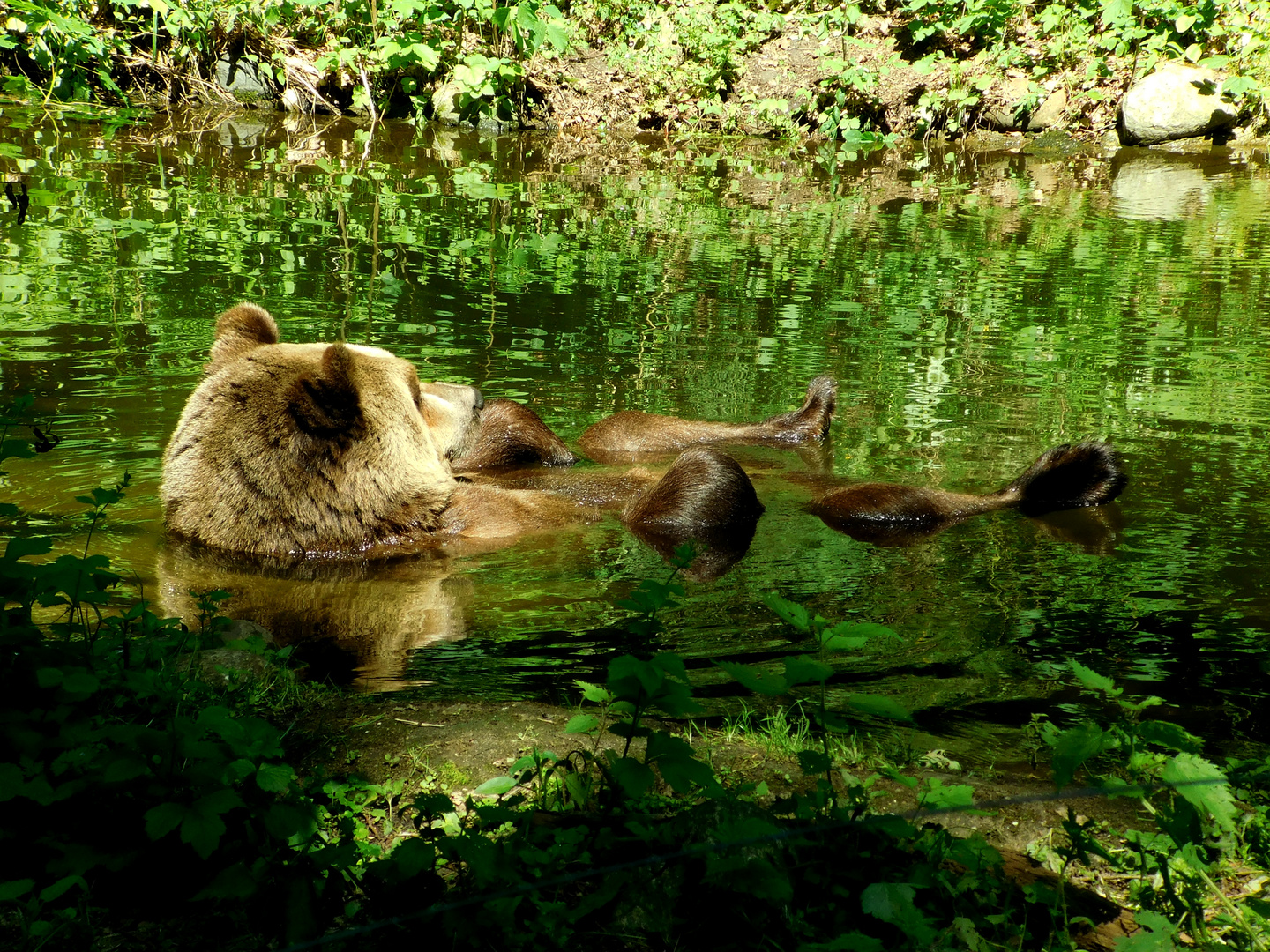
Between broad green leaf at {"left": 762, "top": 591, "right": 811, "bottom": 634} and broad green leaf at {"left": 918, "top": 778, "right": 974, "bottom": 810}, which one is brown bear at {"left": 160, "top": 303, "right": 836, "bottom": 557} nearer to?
broad green leaf at {"left": 762, "top": 591, "right": 811, "bottom": 634}

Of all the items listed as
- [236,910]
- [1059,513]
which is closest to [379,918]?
[236,910]

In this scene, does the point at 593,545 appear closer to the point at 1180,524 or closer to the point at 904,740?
the point at 904,740

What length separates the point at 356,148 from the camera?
1830 centimetres

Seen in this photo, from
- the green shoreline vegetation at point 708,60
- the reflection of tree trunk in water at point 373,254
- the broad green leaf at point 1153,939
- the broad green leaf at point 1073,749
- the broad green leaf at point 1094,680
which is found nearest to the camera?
the broad green leaf at point 1153,939

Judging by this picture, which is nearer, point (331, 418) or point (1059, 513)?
point (331, 418)

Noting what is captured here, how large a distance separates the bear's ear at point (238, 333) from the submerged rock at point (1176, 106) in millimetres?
19686

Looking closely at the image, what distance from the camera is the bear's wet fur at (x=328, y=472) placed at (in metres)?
5.20

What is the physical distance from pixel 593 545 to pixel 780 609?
297 centimetres

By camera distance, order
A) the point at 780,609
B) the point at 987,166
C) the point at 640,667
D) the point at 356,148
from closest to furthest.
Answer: the point at 640,667 → the point at 780,609 → the point at 356,148 → the point at 987,166

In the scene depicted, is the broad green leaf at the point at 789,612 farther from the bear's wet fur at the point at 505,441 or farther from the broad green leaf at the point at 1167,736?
the bear's wet fur at the point at 505,441

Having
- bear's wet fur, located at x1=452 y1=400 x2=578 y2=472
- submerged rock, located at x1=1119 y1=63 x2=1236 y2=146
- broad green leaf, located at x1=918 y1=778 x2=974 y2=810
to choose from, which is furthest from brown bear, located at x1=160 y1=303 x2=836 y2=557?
submerged rock, located at x1=1119 y1=63 x2=1236 y2=146

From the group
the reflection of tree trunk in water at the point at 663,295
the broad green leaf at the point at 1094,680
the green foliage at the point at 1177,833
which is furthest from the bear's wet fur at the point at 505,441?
the broad green leaf at the point at 1094,680

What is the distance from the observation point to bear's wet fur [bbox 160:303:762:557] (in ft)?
17.1

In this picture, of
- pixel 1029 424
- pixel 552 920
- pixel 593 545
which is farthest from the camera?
pixel 1029 424
